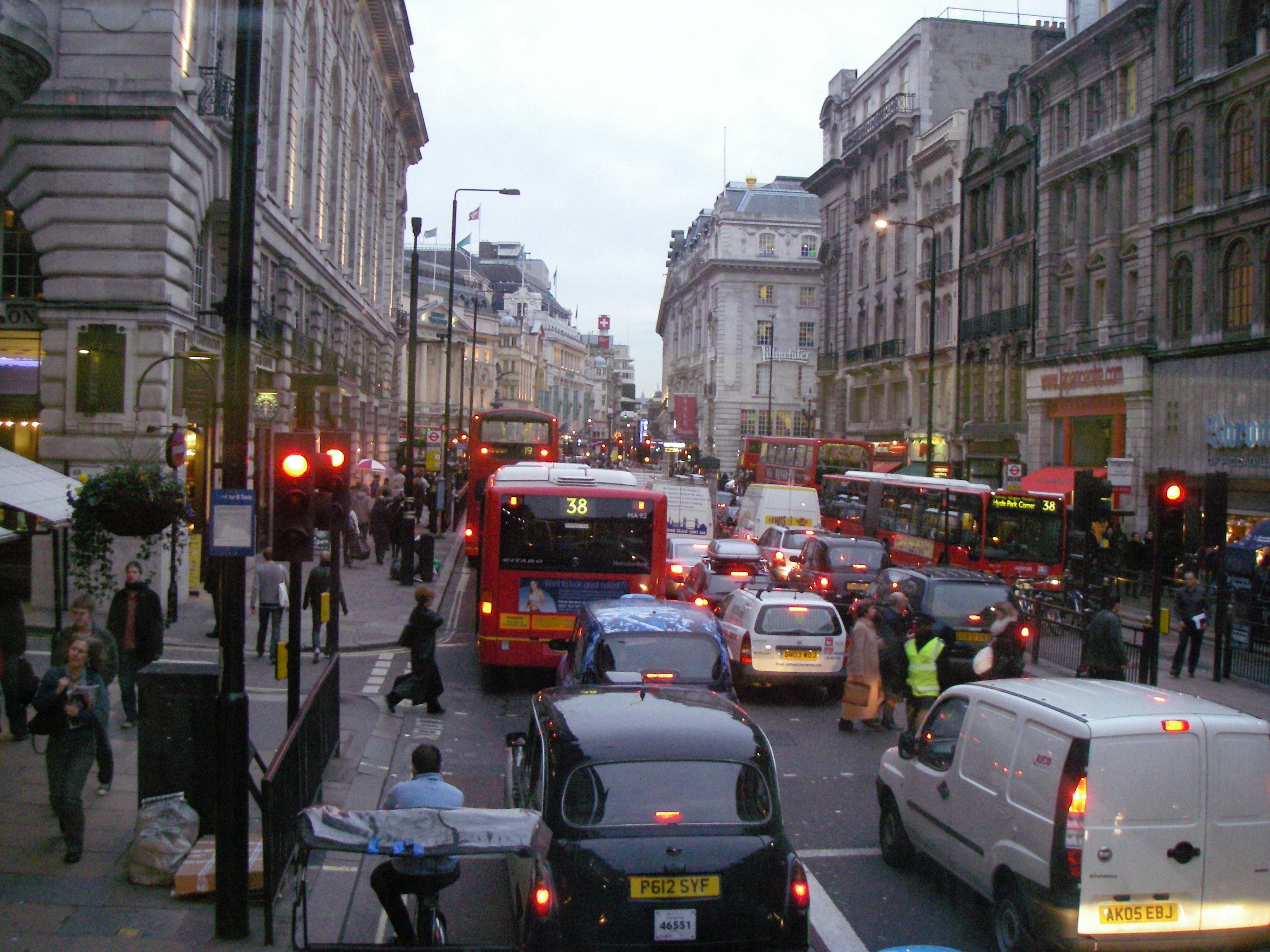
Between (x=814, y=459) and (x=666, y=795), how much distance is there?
144 feet

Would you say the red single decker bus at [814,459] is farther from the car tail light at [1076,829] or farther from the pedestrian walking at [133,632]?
the car tail light at [1076,829]

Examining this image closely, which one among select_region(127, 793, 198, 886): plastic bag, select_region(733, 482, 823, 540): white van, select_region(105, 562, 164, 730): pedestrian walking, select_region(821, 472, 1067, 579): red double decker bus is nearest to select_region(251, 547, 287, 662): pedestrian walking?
select_region(105, 562, 164, 730): pedestrian walking

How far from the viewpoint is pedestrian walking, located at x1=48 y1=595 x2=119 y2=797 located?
9.26 metres

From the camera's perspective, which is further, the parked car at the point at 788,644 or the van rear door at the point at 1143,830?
the parked car at the point at 788,644

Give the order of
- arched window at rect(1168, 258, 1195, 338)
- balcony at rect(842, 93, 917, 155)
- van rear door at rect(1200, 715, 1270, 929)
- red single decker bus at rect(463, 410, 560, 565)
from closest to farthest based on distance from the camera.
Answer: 1. van rear door at rect(1200, 715, 1270, 929)
2. arched window at rect(1168, 258, 1195, 338)
3. red single decker bus at rect(463, 410, 560, 565)
4. balcony at rect(842, 93, 917, 155)

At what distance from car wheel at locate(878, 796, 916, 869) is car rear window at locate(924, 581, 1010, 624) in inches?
321

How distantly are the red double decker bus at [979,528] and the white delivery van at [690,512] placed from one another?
5.30m

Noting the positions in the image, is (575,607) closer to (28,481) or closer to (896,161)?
(28,481)

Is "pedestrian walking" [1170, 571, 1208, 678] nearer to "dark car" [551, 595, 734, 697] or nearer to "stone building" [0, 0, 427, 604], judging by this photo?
"dark car" [551, 595, 734, 697]

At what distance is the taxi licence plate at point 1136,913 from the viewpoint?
6.63 metres

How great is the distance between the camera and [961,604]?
17.4m

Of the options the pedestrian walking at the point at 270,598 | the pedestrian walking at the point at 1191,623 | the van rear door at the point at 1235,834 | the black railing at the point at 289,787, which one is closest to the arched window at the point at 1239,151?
the pedestrian walking at the point at 1191,623

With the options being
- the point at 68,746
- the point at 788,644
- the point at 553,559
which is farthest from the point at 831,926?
the point at 553,559

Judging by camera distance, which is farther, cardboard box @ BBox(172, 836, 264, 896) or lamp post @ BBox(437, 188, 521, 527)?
lamp post @ BBox(437, 188, 521, 527)
